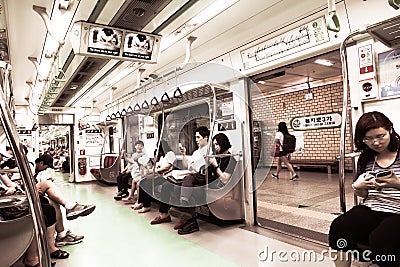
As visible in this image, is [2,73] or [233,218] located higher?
[2,73]

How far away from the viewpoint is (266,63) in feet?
11.9

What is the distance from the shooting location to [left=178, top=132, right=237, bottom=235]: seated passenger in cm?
379

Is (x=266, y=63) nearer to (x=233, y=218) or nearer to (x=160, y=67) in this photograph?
(x=233, y=218)

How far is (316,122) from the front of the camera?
8984 millimetres

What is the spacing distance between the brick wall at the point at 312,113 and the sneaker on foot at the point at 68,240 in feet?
18.1

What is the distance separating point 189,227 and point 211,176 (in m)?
0.70

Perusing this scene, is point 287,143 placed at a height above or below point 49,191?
above

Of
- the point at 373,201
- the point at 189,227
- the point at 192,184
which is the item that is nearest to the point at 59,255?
the point at 189,227

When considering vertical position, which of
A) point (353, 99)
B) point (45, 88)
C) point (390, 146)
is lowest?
point (390, 146)

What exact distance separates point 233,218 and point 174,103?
2.18 meters

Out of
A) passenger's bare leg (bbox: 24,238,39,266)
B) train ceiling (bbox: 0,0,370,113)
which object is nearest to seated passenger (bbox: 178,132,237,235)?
train ceiling (bbox: 0,0,370,113)

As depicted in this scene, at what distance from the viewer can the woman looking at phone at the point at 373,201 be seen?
1.74m

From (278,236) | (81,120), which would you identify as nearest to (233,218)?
(278,236)

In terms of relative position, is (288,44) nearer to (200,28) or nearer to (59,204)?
(200,28)
